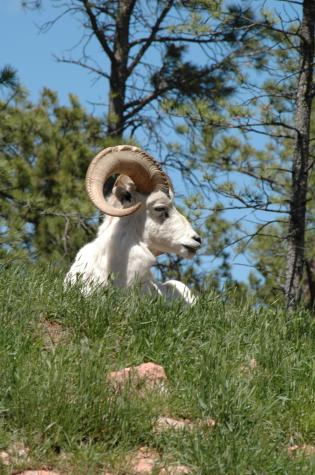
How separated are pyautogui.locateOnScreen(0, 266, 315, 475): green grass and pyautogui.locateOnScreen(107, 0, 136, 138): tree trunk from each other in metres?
16.0

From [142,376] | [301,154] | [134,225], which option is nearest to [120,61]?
[301,154]

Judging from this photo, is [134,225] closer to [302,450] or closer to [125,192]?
[125,192]

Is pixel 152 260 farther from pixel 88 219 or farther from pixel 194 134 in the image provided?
pixel 194 134

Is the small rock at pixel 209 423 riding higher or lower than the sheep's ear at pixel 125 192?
lower

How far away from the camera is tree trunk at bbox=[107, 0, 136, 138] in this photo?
2462cm

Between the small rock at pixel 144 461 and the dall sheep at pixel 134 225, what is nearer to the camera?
the small rock at pixel 144 461

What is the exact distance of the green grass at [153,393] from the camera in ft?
21.1

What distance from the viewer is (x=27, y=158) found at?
24.3 meters

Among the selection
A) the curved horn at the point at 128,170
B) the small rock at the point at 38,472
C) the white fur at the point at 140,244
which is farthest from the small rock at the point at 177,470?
the curved horn at the point at 128,170

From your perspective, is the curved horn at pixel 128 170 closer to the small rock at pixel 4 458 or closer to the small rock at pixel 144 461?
the small rock at pixel 144 461

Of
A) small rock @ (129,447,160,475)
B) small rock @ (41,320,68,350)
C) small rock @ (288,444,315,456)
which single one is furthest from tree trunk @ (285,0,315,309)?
small rock @ (129,447,160,475)

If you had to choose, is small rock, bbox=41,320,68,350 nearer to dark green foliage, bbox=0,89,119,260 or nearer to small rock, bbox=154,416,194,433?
small rock, bbox=154,416,194,433

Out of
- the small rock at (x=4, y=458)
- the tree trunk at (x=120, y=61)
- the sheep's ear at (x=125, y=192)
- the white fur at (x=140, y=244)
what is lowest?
the small rock at (x=4, y=458)

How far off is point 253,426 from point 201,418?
1.01ft
